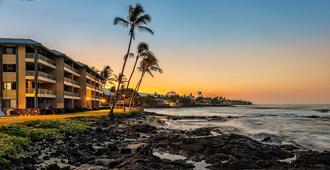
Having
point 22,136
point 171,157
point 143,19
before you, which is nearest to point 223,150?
point 171,157

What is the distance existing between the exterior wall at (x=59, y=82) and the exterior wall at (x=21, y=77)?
1038 cm

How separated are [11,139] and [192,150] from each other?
318 inches

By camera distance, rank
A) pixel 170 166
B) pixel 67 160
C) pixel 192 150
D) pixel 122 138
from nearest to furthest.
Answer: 1. pixel 170 166
2. pixel 67 160
3. pixel 192 150
4. pixel 122 138

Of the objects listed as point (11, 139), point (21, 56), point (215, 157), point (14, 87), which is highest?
point (21, 56)

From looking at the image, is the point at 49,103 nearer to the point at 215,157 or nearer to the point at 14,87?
the point at 14,87

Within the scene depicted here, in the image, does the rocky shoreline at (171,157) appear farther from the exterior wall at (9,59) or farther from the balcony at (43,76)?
the exterior wall at (9,59)

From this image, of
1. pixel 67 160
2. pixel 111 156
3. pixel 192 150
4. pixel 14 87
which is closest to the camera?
pixel 67 160

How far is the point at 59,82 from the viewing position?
186 ft

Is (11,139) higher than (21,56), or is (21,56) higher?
(21,56)

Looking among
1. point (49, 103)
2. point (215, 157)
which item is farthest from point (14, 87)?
point (215, 157)

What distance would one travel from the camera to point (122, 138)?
2316cm

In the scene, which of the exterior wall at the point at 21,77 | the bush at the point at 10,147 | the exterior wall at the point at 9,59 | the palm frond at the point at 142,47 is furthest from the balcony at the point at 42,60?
the bush at the point at 10,147

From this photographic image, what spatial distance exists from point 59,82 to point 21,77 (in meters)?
11.0

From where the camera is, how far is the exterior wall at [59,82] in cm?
5612
